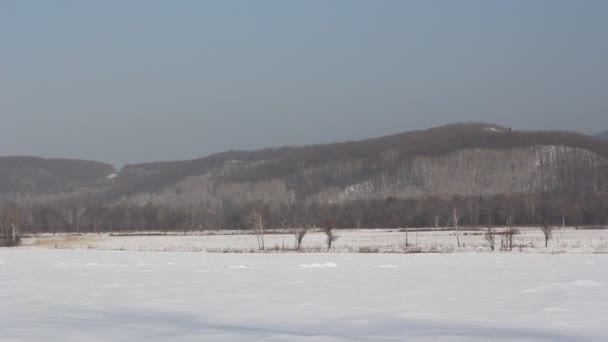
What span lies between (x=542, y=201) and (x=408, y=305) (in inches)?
4472

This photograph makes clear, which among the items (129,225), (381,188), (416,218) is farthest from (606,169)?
(129,225)

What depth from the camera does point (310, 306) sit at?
48.0ft

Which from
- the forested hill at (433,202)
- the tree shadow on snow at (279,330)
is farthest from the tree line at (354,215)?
the tree shadow on snow at (279,330)

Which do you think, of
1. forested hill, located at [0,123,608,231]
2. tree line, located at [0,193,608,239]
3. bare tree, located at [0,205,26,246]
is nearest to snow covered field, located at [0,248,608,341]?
bare tree, located at [0,205,26,246]

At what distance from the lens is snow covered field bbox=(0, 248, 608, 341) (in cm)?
1085

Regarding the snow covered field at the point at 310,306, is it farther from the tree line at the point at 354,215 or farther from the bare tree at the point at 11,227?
the tree line at the point at 354,215


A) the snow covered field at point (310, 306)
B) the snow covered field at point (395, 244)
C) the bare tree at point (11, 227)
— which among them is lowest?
the snow covered field at point (395, 244)

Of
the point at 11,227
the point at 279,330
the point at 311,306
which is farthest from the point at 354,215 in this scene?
the point at 279,330

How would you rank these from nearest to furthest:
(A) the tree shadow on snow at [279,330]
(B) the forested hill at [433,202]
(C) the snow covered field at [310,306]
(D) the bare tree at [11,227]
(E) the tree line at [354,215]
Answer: (A) the tree shadow on snow at [279,330] → (C) the snow covered field at [310,306] → (D) the bare tree at [11,227] → (E) the tree line at [354,215] → (B) the forested hill at [433,202]

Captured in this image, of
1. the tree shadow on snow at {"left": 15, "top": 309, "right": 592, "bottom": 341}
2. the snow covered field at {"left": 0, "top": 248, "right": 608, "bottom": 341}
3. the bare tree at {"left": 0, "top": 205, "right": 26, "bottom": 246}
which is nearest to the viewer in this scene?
the tree shadow on snow at {"left": 15, "top": 309, "right": 592, "bottom": 341}

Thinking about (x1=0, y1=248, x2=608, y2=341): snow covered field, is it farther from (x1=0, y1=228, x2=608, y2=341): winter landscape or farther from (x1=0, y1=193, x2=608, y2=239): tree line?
(x1=0, y1=193, x2=608, y2=239): tree line

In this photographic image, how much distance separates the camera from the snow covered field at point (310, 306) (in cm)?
1085

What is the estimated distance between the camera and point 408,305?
571 inches

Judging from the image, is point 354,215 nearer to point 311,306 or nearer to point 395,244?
point 395,244
